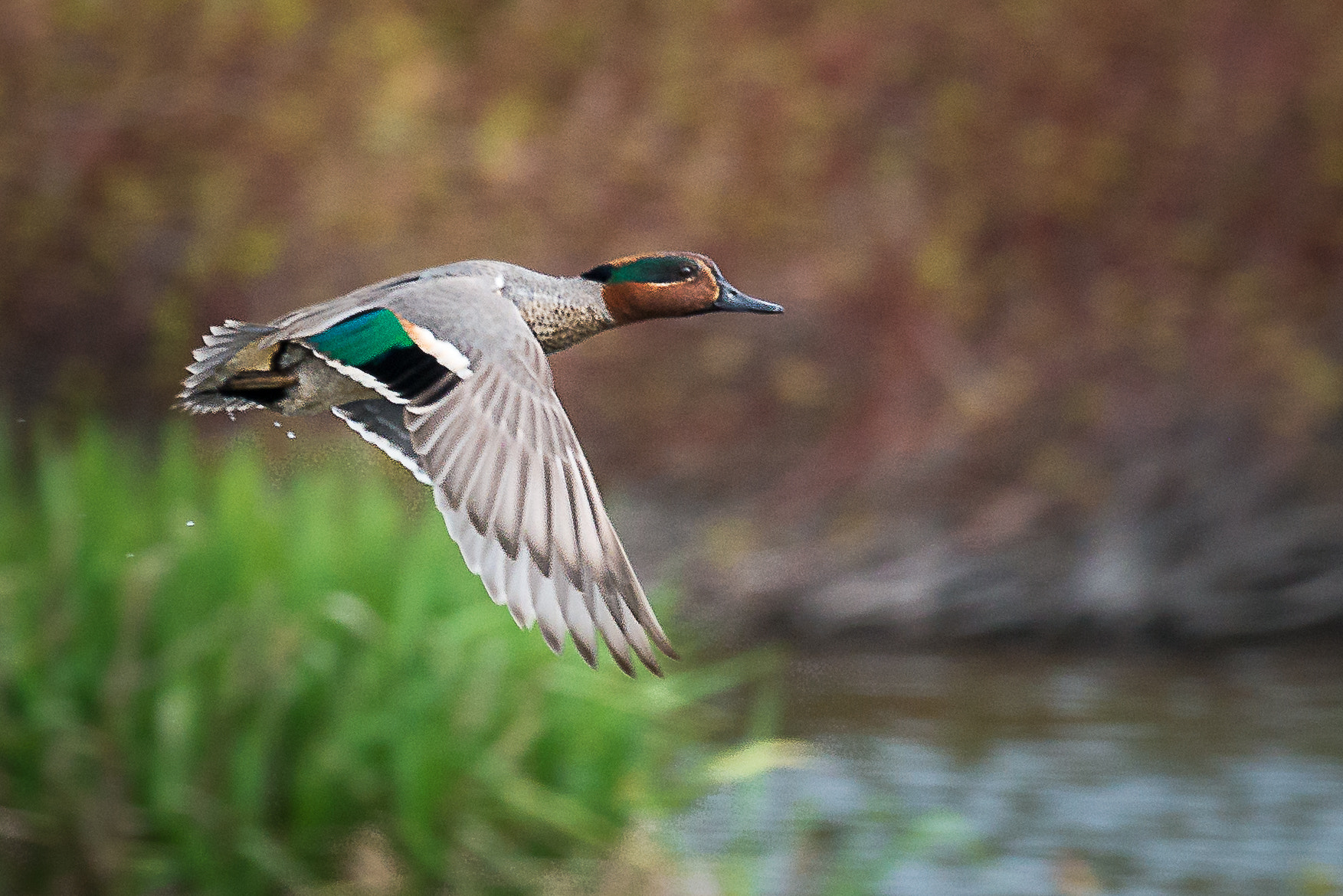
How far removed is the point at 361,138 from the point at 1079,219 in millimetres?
5373

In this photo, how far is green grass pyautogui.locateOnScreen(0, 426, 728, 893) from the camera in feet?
15.6

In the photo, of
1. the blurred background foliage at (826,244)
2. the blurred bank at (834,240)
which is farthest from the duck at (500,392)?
the blurred bank at (834,240)

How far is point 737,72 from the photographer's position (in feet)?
49.6

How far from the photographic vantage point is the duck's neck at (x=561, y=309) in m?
3.09

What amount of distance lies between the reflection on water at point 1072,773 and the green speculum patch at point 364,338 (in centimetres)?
585

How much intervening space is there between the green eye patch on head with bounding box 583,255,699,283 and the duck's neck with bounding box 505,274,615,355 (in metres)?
0.02

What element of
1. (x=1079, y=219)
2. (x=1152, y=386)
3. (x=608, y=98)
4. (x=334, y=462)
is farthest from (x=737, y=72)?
(x=334, y=462)

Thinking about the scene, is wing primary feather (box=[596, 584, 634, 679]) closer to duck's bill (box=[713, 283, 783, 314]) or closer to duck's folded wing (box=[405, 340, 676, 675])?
duck's folded wing (box=[405, 340, 676, 675])

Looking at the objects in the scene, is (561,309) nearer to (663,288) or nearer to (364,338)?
(663,288)

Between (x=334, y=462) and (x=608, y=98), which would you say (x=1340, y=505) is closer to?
(x=608, y=98)

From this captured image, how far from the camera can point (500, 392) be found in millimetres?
2953

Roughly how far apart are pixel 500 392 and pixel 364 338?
207 mm

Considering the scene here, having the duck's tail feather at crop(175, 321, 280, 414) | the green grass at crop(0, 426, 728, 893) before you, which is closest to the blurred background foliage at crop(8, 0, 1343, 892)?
the green grass at crop(0, 426, 728, 893)

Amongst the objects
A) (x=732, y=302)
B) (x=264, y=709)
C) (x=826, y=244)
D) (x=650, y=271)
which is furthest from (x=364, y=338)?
(x=826, y=244)
